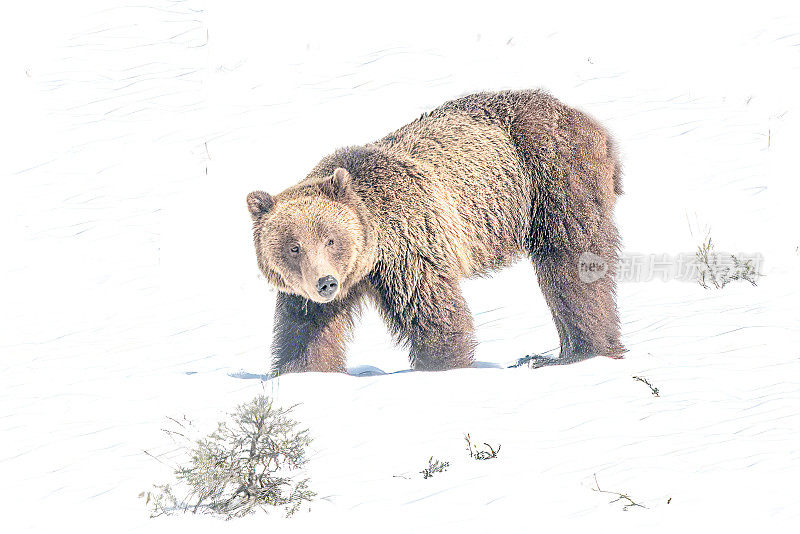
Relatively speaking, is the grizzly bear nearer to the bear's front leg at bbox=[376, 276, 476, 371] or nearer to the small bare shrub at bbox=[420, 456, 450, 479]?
the bear's front leg at bbox=[376, 276, 476, 371]

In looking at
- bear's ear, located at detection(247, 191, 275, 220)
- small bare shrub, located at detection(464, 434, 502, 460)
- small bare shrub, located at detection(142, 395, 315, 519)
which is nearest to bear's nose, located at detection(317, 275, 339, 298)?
bear's ear, located at detection(247, 191, 275, 220)

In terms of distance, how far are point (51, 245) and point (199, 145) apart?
2.81m

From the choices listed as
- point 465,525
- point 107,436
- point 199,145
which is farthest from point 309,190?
point 199,145

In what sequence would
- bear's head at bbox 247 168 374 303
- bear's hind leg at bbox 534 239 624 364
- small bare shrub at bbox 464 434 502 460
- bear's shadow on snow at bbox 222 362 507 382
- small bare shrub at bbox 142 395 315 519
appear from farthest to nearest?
bear's hind leg at bbox 534 239 624 364
bear's shadow on snow at bbox 222 362 507 382
bear's head at bbox 247 168 374 303
small bare shrub at bbox 464 434 502 460
small bare shrub at bbox 142 395 315 519

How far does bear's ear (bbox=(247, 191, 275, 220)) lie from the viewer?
25.7 feet

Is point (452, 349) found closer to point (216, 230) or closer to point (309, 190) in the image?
point (309, 190)

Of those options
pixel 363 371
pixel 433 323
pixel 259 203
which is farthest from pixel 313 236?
pixel 363 371

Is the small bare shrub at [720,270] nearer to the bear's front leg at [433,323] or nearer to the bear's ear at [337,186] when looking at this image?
the bear's front leg at [433,323]

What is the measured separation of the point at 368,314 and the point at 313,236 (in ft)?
8.94

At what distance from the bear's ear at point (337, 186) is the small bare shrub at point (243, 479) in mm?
2516

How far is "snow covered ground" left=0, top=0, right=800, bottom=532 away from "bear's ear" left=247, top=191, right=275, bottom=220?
141cm

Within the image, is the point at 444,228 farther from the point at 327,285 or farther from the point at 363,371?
the point at 363,371

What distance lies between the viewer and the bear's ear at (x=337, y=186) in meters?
7.84

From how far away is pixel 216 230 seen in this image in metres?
12.6
